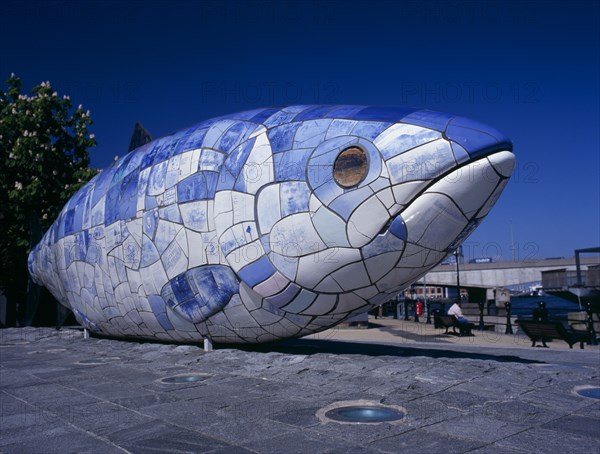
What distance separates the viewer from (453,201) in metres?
5.53

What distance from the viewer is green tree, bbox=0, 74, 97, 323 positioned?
18922mm

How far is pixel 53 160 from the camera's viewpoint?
20156 mm

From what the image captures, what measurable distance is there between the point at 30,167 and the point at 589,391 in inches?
774

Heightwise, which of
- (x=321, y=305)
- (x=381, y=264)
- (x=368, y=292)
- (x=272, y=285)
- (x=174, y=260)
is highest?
(x=174, y=260)

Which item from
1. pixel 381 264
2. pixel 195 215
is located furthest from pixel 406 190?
pixel 195 215

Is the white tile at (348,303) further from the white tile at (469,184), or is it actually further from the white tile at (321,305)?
the white tile at (469,184)

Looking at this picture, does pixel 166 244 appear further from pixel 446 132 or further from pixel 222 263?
pixel 446 132

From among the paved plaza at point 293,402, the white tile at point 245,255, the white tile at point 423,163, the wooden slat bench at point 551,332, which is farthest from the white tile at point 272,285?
the wooden slat bench at point 551,332

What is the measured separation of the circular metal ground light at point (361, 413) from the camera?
416 centimetres

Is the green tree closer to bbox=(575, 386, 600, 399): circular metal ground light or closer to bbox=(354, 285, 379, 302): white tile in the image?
bbox=(354, 285, 379, 302): white tile

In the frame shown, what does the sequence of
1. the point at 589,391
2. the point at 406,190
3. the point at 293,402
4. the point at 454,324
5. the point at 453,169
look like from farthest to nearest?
1. the point at 454,324
2. the point at 406,190
3. the point at 453,169
4. the point at 589,391
5. the point at 293,402

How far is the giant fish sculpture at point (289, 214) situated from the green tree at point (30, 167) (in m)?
11.7

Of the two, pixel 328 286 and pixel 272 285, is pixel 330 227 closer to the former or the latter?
pixel 328 286

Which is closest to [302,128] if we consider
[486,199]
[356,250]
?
[356,250]
